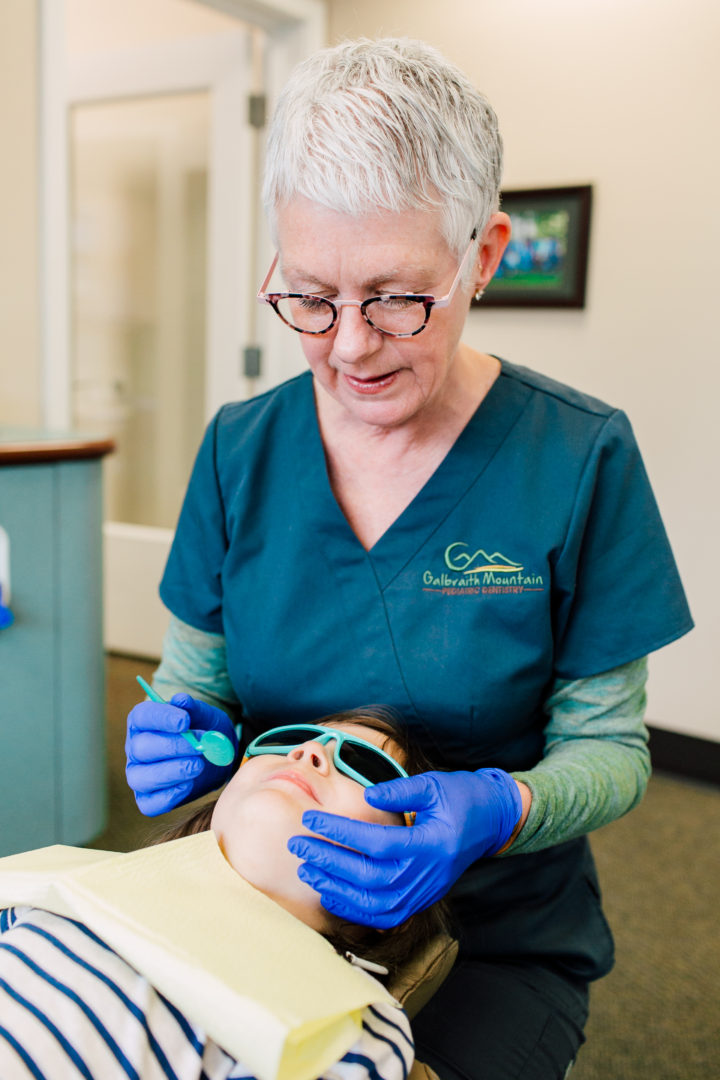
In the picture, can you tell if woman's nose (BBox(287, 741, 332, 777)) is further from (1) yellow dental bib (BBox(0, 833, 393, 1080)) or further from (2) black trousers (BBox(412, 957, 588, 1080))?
(2) black trousers (BBox(412, 957, 588, 1080))

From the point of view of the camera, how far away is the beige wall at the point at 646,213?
258cm

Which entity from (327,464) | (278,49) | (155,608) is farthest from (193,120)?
(327,464)

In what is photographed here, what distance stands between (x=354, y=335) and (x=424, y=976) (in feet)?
Answer: 2.13

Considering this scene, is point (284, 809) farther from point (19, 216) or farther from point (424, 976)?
point (19, 216)

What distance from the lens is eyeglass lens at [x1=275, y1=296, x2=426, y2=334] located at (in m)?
0.91

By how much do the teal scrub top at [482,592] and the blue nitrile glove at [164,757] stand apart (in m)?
0.14

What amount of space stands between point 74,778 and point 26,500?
0.65 meters

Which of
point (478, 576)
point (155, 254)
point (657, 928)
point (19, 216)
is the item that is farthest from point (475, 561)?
point (155, 254)

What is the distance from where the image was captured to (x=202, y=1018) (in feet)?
2.52

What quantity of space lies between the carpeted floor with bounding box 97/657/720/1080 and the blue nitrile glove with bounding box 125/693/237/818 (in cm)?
13

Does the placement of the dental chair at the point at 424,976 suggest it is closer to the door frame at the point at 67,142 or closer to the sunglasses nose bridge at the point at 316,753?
the sunglasses nose bridge at the point at 316,753

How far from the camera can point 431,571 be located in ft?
3.45

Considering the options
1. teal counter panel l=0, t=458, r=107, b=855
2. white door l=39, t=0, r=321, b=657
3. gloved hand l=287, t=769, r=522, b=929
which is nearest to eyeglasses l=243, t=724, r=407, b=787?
gloved hand l=287, t=769, r=522, b=929

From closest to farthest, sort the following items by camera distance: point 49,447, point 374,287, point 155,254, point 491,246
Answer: point 374,287 → point 491,246 → point 49,447 → point 155,254
